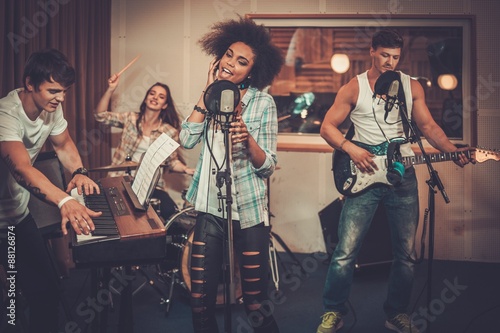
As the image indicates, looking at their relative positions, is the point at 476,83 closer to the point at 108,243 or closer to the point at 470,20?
the point at 470,20

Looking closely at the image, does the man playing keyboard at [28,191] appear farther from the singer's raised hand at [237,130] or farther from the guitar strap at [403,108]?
the guitar strap at [403,108]

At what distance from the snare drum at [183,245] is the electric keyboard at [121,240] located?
1.39m

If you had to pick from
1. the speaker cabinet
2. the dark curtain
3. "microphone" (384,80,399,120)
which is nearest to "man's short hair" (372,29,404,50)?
"microphone" (384,80,399,120)

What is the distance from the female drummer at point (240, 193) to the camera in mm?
2326

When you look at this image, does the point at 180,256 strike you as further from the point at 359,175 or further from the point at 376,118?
the point at 376,118

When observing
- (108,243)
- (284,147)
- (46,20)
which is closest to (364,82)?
(108,243)

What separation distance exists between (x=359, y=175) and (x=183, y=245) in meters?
1.33

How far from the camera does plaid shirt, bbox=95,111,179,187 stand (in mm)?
4824

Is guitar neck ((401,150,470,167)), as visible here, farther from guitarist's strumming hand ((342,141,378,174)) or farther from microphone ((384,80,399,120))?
microphone ((384,80,399,120))

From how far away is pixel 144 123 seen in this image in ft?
16.2

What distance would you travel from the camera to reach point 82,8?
496 cm

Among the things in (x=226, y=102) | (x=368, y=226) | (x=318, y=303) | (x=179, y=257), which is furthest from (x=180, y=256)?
(x=226, y=102)

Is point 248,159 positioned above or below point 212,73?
below

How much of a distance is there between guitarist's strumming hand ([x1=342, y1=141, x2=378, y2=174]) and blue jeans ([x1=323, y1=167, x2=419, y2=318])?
0.42 feet
